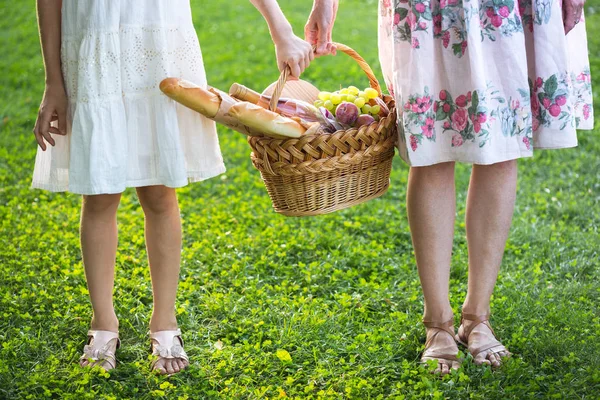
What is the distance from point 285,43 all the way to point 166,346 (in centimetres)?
106

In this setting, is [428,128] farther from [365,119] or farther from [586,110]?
[586,110]

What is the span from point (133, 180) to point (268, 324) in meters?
0.82

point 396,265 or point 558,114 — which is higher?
point 558,114

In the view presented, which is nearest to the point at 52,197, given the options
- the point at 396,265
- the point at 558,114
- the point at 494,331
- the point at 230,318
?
the point at 230,318

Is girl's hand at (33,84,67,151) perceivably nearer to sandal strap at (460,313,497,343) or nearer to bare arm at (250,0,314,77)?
bare arm at (250,0,314,77)

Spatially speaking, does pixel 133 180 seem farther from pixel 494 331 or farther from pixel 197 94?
pixel 494 331

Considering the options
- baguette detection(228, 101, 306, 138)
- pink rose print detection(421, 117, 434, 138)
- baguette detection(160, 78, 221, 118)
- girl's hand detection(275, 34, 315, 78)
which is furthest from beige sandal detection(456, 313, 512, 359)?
baguette detection(160, 78, 221, 118)

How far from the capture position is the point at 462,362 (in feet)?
8.11

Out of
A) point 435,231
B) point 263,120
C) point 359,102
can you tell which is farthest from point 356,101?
point 435,231

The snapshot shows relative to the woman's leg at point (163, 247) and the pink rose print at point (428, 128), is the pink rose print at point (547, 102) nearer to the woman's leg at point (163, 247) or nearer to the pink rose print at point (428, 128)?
the pink rose print at point (428, 128)

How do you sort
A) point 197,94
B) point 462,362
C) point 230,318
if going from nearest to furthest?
point 197,94
point 462,362
point 230,318

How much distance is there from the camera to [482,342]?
2516 mm

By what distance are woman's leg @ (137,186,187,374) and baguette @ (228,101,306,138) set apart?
42 centimetres

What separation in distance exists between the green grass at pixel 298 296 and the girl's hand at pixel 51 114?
0.74m
